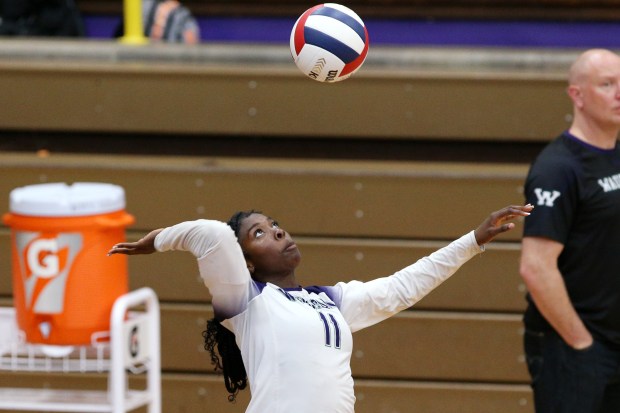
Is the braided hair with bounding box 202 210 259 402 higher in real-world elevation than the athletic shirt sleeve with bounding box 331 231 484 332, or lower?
lower

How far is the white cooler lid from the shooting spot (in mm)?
4984

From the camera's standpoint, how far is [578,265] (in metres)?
4.52

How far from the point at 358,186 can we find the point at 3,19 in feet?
8.03

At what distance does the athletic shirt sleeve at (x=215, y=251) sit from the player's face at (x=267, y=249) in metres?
0.15

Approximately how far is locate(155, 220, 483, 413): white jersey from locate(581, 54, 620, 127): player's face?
1.22 meters

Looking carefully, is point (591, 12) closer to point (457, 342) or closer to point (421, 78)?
point (421, 78)

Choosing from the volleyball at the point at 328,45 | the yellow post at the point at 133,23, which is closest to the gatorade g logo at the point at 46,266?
the volleyball at the point at 328,45

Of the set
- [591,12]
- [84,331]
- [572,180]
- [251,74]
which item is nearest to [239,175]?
[251,74]

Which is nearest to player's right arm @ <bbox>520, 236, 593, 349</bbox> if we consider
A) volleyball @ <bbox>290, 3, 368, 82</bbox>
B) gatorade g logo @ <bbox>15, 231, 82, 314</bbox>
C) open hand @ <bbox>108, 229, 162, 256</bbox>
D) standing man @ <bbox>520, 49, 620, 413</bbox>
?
standing man @ <bbox>520, 49, 620, 413</bbox>

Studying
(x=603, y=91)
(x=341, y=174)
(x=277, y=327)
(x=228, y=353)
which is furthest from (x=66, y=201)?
(x=603, y=91)

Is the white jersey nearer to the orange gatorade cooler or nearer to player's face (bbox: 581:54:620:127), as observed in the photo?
player's face (bbox: 581:54:620:127)

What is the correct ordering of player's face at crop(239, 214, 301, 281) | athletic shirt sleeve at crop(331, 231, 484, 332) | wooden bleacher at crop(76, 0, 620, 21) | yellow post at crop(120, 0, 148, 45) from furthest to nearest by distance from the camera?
1. wooden bleacher at crop(76, 0, 620, 21)
2. yellow post at crop(120, 0, 148, 45)
3. athletic shirt sleeve at crop(331, 231, 484, 332)
4. player's face at crop(239, 214, 301, 281)

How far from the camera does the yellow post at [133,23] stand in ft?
21.3

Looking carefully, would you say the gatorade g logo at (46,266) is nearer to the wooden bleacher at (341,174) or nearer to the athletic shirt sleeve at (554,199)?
the wooden bleacher at (341,174)
